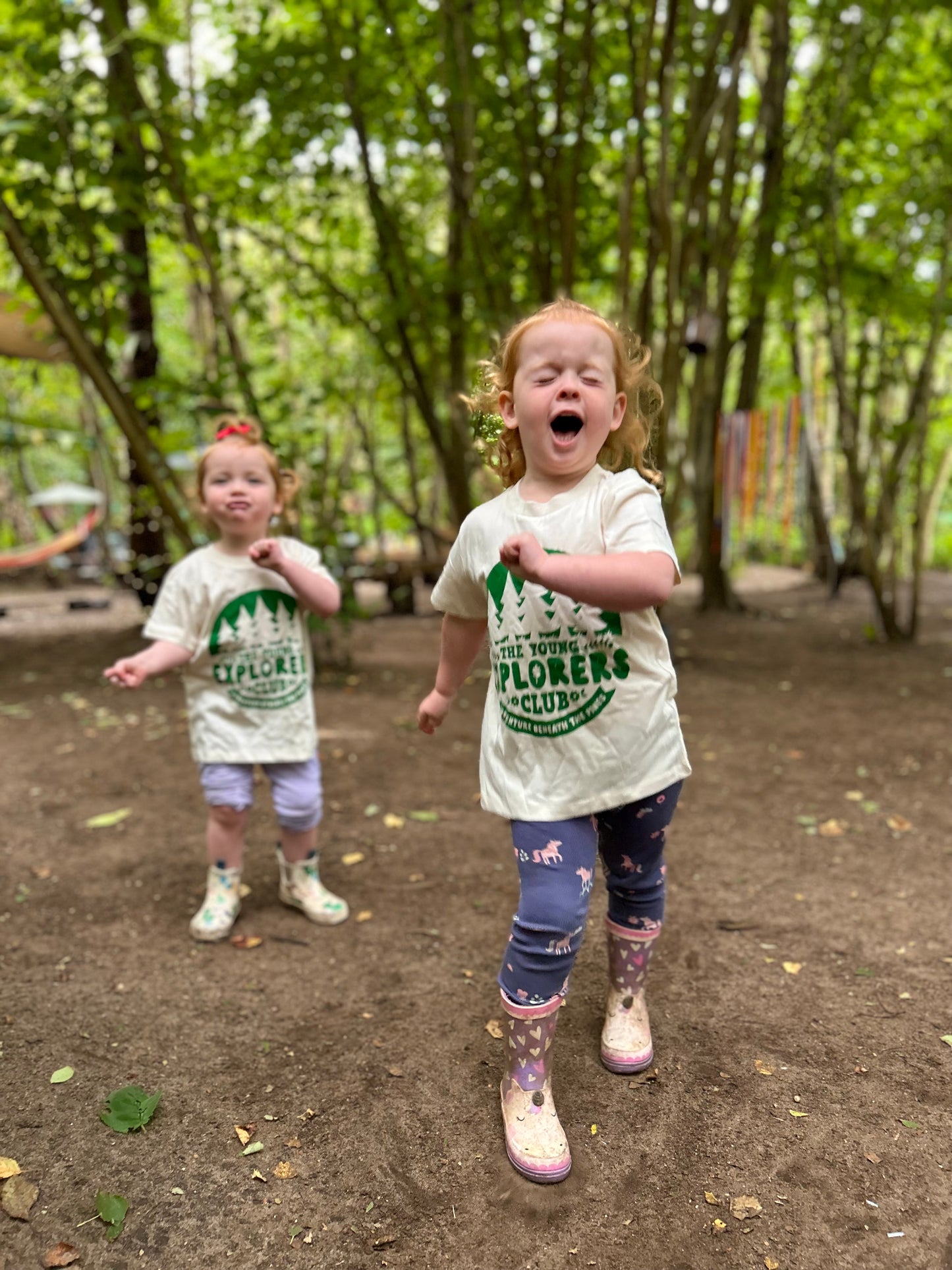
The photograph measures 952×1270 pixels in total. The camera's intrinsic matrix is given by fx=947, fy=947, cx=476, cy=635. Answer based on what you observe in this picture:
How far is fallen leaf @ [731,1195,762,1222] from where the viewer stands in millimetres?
1721

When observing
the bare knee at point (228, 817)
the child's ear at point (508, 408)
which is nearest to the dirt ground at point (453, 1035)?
the bare knee at point (228, 817)

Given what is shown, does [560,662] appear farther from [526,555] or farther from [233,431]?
[233,431]

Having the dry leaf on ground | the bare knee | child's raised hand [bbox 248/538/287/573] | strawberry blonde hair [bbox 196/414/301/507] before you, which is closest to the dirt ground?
the dry leaf on ground

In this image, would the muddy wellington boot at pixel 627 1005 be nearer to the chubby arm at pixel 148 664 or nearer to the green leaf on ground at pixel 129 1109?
the green leaf on ground at pixel 129 1109

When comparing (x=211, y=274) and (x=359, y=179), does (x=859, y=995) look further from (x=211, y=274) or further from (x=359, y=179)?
(x=359, y=179)

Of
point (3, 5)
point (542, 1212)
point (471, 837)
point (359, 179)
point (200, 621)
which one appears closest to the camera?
point (542, 1212)

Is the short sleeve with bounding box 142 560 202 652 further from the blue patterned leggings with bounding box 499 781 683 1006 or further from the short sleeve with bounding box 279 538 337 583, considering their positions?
the blue patterned leggings with bounding box 499 781 683 1006

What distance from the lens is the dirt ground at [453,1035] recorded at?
171cm

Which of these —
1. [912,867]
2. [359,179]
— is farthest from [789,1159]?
[359,179]

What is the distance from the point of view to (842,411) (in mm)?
6480

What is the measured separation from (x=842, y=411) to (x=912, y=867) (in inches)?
162

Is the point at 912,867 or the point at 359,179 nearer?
the point at 912,867

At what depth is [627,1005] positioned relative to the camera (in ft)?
7.27

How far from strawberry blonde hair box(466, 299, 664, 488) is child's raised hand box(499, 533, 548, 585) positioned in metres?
0.48
